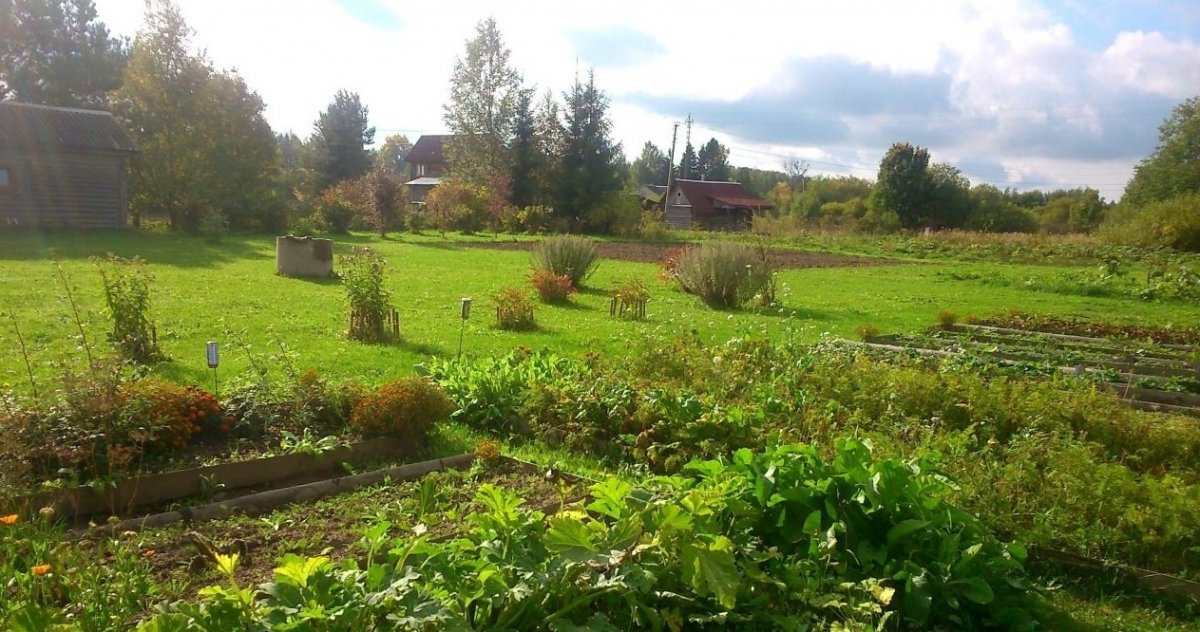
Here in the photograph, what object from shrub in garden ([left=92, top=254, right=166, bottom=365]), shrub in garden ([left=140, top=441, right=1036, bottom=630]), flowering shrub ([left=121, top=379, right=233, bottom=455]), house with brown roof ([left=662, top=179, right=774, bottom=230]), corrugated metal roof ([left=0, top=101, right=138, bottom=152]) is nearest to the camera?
shrub in garden ([left=140, top=441, right=1036, bottom=630])

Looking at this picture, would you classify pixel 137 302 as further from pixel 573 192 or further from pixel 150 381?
pixel 573 192

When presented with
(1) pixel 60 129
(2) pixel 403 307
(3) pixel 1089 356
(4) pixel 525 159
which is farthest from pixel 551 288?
(4) pixel 525 159

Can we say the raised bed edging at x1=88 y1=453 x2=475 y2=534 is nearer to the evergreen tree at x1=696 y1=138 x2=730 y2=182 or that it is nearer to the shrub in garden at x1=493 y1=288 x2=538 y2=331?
the shrub in garden at x1=493 y1=288 x2=538 y2=331

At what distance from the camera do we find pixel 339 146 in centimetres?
5091

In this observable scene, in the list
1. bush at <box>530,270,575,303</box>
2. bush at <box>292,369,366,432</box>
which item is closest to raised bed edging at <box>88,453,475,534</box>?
bush at <box>292,369,366,432</box>

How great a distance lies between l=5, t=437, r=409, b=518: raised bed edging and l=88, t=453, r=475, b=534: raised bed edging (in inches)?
6.1

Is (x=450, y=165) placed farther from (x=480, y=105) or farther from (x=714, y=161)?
(x=714, y=161)

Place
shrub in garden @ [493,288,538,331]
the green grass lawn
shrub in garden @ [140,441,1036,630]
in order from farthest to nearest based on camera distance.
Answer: shrub in garden @ [493,288,538,331]
the green grass lawn
shrub in garden @ [140,441,1036,630]

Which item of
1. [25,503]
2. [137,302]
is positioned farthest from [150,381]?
[137,302]

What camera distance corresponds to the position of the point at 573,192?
42.3 metres

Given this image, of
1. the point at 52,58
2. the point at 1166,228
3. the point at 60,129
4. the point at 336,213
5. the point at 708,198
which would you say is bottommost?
the point at 336,213

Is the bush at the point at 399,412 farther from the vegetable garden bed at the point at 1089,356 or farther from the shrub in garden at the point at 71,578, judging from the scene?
the vegetable garden bed at the point at 1089,356

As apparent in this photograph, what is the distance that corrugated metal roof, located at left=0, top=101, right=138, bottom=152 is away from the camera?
84.5 ft

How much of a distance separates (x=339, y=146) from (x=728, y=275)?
4229 centimetres
